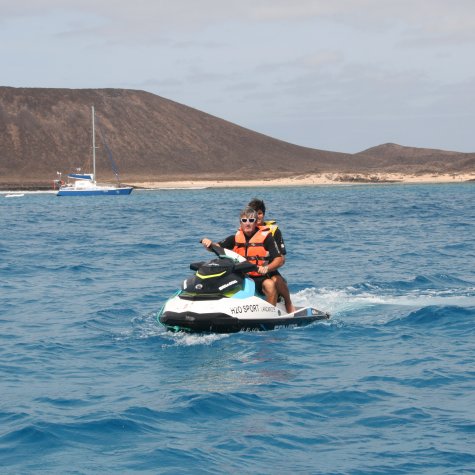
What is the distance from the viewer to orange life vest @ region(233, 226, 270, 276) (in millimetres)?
13398

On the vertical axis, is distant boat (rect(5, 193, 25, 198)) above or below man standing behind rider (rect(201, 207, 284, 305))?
below

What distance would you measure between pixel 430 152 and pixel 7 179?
95.1 m

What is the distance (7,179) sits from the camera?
124438 mm

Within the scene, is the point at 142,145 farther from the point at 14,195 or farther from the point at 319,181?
the point at 14,195

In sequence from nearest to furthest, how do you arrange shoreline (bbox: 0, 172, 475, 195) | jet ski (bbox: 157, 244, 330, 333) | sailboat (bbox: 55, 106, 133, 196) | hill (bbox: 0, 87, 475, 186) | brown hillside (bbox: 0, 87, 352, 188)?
jet ski (bbox: 157, 244, 330, 333) → sailboat (bbox: 55, 106, 133, 196) → shoreline (bbox: 0, 172, 475, 195) → hill (bbox: 0, 87, 475, 186) → brown hillside (bbox: 0, 87, 352, 188)

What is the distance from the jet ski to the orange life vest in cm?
33

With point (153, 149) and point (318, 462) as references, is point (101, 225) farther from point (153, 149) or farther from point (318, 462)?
point (153, 149)

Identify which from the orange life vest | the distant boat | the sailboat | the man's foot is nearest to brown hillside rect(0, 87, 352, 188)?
the distant boat

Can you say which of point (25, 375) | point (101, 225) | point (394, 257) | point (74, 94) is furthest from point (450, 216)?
point (74, 94)

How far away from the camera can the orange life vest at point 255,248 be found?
13.4m

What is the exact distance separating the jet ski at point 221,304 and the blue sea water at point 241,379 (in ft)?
0.65

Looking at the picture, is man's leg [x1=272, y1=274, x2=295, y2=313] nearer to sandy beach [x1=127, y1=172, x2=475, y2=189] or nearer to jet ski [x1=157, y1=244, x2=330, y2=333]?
jet ski [x1=157, y1=244, x2=330, y2=333]

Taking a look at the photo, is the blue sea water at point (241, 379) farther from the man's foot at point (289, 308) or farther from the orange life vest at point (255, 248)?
the orange life vest at point (255, 248)

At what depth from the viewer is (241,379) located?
34.4ft
